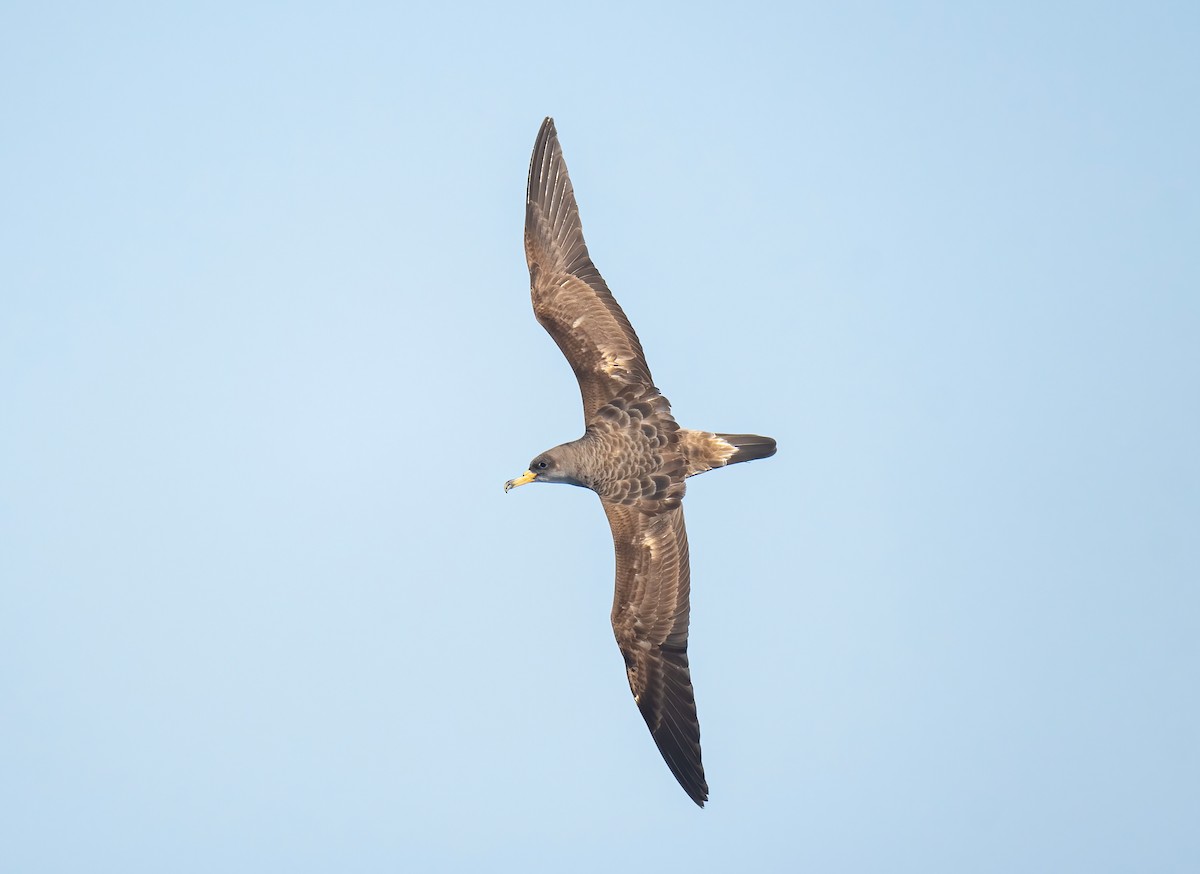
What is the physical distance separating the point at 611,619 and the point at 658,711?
1413 mm

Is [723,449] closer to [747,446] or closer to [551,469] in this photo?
[747,446]

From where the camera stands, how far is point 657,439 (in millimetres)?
16062

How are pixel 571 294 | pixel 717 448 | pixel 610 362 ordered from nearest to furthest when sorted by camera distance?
pixel 717 448, pixel 610 362, pixel 571 294

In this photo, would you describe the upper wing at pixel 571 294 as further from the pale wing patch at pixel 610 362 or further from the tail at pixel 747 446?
the tail at pixel 747 446

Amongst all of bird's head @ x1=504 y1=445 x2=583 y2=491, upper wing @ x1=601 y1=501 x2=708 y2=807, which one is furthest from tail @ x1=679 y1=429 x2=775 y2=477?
bird's head @ x1=504 y1=445 x2=583 y2=491

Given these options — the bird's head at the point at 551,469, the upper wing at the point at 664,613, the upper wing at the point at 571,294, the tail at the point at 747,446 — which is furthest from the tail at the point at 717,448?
the bird's head at the point at 551,469

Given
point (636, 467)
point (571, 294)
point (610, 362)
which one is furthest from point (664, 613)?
point (571, 294)

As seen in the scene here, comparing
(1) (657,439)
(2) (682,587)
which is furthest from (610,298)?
(2) (682,587)

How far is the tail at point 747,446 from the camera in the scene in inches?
635

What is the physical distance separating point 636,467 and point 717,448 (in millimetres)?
1155

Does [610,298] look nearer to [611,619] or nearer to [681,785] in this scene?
[611,619]

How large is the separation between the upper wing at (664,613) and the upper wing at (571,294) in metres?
1.77

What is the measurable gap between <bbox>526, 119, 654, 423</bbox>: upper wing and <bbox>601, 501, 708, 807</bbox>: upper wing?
1771mm

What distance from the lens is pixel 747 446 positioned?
1616cm
